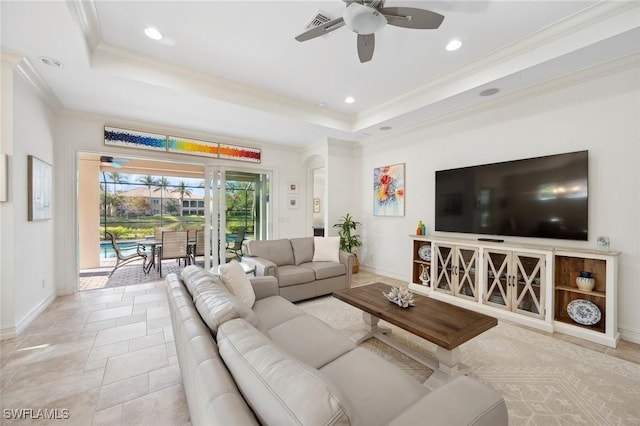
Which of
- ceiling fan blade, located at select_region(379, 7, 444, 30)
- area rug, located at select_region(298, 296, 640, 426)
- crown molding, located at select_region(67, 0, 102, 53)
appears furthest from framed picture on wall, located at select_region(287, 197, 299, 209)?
ceiling fan blade, located at select_region(379, 7, 444, 30)

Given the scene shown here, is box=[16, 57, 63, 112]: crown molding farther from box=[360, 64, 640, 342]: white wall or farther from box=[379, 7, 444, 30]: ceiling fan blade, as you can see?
box=[360, 64, 640, 342]: white wall

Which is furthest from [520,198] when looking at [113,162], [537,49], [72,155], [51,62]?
[113,162]

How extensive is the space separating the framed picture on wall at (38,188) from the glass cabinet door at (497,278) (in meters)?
5.49

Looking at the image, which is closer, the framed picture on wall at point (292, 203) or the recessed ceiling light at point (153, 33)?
the recessed ceiling light at point (153, 33)

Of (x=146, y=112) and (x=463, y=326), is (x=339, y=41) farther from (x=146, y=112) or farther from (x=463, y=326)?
(x=146, y=112)

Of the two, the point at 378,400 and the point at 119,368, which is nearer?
the point at 378,400

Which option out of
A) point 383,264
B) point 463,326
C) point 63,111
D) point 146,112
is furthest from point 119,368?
point 383,264

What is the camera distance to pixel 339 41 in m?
2.60

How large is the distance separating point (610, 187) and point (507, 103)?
1.50 metres

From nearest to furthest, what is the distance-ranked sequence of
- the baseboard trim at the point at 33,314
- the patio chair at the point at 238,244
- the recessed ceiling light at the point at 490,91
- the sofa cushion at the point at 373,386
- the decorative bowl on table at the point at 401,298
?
1. the sofa cushion at the point at 373,386
2. the decorative bowl on table at the point at 401,298
3. the baseboard trim at the point at 33,314
4. the recessed ceiling light at the point at 490,91
5. the patio chair at the point at 238,244

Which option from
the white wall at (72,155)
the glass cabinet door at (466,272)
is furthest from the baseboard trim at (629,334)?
the white wall at (72,155)

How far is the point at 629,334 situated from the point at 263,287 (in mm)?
3696

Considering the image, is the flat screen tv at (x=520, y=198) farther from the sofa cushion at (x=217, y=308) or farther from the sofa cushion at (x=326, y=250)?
the sofa cushion at (x=217, y=308)

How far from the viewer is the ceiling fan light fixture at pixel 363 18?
185 centimetres
